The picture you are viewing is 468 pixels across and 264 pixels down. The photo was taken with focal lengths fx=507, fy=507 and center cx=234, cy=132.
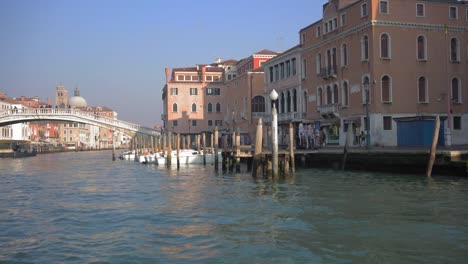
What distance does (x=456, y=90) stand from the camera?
2294cm

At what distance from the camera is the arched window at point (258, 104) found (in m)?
36.9

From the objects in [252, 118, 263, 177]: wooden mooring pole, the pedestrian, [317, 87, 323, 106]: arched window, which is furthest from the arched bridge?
[252, 118, 263, 177]: wooden mooring pole

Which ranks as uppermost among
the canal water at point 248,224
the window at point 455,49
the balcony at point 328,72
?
the window at point 455,49

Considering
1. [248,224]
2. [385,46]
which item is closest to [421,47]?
[385,46]

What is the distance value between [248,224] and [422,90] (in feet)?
54.5

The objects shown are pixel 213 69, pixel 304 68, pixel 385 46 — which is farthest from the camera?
pixel 213 69

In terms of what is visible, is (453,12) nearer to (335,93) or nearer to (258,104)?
(335,93)

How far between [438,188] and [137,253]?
7.94 metres

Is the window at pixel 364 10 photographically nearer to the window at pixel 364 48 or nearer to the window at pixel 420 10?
the window at pixel 364 48

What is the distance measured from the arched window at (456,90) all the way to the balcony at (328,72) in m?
5.32

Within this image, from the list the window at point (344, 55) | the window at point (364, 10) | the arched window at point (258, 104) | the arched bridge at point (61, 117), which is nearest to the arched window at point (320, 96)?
the window at point (344, 55)

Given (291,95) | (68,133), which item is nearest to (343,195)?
(291,95)

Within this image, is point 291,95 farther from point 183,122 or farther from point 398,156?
point 183,122

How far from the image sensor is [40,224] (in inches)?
348
